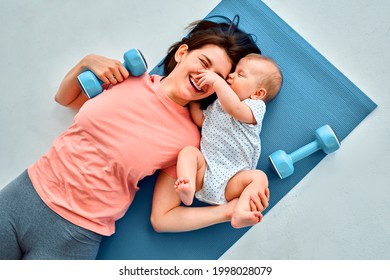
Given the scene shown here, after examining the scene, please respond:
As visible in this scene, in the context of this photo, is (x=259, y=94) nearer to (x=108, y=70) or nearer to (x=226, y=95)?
(x=226, y=95)

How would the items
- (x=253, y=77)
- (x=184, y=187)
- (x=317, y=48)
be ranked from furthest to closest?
1. (x=317, y=48)
2. (x=253, y=77)
3. (x=184, y=187)

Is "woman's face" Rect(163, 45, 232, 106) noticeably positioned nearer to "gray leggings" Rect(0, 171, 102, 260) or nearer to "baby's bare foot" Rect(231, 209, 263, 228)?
"baby's bare foot" Rect(231, 209, 263, 228)

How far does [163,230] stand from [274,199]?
1.18 ft

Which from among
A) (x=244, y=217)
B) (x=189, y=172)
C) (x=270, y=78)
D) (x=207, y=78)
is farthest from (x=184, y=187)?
(x=270, y=78)

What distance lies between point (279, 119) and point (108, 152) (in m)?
0.54

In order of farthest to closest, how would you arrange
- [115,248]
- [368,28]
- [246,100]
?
[368,28] → [115,248] → [246,100]

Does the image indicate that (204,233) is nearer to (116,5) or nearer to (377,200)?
(377,200)

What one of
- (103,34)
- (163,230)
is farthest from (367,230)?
(103,34)

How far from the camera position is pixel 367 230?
4.06 ft

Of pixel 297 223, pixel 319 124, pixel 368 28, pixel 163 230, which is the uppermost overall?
pixel 368 28

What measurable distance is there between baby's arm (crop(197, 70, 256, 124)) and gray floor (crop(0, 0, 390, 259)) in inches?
12.6

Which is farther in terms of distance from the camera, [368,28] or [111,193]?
[368,28]

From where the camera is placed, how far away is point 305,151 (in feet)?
3.83

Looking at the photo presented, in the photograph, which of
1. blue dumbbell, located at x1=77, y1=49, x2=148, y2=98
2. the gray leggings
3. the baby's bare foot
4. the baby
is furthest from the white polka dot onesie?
the gray leggings
